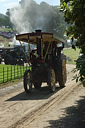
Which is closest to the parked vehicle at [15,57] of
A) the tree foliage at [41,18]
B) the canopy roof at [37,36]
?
the canopy roof at [37,36]

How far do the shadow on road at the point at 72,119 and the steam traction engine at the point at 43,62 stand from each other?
2.87m

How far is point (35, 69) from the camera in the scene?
12.9 m

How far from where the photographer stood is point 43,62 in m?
12.6

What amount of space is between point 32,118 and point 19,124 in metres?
0.72

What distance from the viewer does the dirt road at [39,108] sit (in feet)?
24.7

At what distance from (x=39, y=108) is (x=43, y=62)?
379cm

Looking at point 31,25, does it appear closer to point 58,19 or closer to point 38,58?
point 58,19

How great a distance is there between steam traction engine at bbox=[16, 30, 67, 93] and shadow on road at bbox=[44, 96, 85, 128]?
287 cm

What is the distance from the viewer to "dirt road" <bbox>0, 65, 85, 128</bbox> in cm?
754

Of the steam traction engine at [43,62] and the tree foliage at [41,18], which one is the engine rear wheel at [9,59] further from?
the tree foliage at [41,18]

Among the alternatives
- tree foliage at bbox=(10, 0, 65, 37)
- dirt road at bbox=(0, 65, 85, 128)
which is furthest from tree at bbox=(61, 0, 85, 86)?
tree foliage at bbox=(10, 0, 65, 37)

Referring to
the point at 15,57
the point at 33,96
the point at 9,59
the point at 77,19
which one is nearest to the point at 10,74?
the point at 33,96

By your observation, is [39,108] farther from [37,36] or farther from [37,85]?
[37,85]

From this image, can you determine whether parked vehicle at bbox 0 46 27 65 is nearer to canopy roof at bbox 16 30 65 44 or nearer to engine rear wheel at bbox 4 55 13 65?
engine rear wheel at bbox 4 55 13 65
